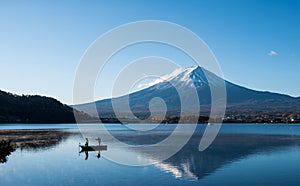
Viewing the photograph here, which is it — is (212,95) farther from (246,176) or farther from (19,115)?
(246,176)

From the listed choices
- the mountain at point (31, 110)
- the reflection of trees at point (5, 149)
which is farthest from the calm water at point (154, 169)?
the mountain at point (31, 110)

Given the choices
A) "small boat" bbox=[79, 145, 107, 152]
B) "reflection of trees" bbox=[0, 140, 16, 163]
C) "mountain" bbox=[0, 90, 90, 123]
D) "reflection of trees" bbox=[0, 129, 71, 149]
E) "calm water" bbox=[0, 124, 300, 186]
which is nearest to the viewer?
"calm water" bbox=[0, 124, 300, 186]

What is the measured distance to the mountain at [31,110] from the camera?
94.6 meters

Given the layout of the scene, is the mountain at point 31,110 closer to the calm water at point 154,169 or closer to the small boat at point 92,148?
the small boat at point 92,148

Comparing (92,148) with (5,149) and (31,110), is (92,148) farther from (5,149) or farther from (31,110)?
(31,110)

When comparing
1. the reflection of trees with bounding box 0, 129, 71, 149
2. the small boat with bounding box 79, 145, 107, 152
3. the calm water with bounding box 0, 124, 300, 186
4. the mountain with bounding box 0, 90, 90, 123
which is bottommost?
the calm water with bounding box 0, 124, 300, 186

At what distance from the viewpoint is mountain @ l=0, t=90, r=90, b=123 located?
94.6 m

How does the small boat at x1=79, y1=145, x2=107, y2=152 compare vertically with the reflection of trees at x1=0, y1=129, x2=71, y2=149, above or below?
below

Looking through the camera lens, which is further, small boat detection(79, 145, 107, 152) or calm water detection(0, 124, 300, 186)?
small boat detection(79, 145, 107, 152)

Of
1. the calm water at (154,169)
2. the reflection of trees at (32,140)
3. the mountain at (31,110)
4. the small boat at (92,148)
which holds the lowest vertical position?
the calm water at (154,169)

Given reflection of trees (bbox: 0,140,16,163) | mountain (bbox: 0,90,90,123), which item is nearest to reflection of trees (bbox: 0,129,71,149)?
reflection of trees (bbox: 0,140,16,163)

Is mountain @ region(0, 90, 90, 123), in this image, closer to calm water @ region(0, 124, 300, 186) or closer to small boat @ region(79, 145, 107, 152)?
small boat @ region(79, 145, 107, 152)

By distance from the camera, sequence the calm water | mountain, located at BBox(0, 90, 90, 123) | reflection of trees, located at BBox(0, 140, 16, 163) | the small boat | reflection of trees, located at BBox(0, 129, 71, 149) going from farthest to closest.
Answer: mountain, located at BBox(0, 90, 90, 123)
reflection of trees, located at BBox(0, 129, 71, 149)
the small boat
reflection of trees, located at BBox(0, 140, 16, 163)
the calm water

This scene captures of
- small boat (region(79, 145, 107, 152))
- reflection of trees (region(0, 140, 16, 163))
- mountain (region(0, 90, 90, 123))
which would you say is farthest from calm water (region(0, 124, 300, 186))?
mountain (region(0, 90, 90, 123))
